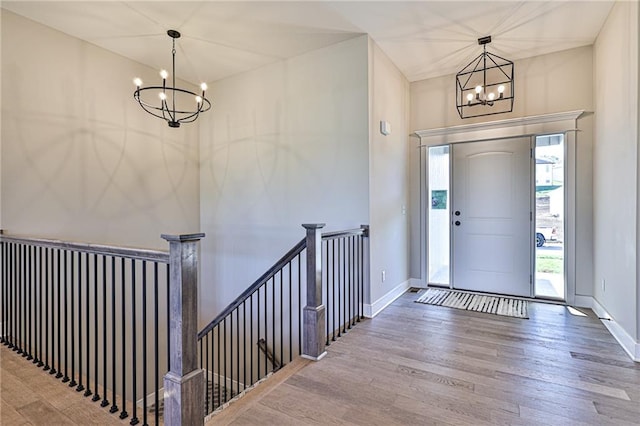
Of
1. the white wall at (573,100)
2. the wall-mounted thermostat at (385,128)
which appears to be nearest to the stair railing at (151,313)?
the wall-mounted thermostat at (385,128)

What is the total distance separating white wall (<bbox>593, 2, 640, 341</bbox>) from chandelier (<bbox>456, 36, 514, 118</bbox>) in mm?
847

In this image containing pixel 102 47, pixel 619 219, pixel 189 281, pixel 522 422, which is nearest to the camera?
pixel 189 281

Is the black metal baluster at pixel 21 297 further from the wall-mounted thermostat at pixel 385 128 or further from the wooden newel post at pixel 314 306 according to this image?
the wall-mounted thermostat at pixel 385 128

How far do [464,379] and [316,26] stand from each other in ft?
10.9

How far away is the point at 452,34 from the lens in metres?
3.35

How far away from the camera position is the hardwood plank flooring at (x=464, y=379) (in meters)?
1.85

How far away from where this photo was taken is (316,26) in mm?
3234

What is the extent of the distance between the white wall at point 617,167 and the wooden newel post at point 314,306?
2.34 m

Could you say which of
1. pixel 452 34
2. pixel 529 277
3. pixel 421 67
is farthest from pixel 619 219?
pixel 421 67

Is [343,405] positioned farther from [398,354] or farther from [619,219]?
[619,219]

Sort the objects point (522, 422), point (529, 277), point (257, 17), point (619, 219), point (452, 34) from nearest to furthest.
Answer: point (522, 422), point (619, 219), point (257, 17), point (452, 34), point (529, 277)

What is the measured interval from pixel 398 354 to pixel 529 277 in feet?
7.90

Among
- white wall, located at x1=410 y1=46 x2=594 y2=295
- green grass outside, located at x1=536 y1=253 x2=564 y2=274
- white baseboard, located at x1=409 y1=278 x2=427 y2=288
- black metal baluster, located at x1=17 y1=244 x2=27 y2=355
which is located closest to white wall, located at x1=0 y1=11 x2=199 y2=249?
black metal baluster, located at x1=17 y1=244 x2=27 y2=355

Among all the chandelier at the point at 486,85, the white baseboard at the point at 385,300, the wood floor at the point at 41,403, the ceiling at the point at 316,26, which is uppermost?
the ceiling at the point at 316,26
